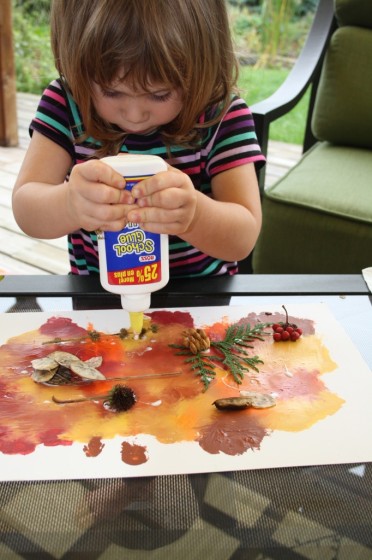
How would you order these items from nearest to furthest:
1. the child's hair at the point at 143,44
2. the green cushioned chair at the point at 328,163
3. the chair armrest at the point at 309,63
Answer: the child's hair at the point at 143,44 < the green cushioned chair at the point at 328,163 < the chair armrest at the point at 309,63

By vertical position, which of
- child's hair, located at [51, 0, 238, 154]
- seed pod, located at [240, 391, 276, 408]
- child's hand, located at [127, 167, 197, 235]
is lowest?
seed pod, located at [240, 391, 276, 408]

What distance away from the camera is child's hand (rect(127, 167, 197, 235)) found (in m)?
0.56

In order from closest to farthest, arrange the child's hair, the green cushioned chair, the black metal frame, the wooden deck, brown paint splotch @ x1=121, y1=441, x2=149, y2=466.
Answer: brown paint splotch @ x1=121, y1=441, x2=149, y2=466
the child's hair
the black metal frame
the green cushioned chair
the wooden deck

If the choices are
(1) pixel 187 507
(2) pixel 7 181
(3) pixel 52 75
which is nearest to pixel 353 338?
(1) pixel 187 507

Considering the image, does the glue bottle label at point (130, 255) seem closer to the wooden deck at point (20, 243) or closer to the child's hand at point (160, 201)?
the child's hand at point (160, 201)

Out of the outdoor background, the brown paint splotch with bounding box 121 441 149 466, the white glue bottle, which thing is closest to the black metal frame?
the white glue bottle

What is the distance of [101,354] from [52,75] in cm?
294

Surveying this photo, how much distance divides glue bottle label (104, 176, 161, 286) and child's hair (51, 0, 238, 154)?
0.57ft

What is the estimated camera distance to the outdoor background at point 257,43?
10.6 feet

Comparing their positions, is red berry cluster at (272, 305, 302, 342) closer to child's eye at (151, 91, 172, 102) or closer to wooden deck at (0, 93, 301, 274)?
child's eye at (151, 91, 172, 102)

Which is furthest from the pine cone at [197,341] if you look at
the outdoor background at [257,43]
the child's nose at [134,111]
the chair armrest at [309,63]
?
the outdoor background at [257,43]

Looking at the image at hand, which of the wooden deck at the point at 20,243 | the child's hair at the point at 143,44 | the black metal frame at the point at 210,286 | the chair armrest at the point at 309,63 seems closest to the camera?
the child's hair at the point at 143,44

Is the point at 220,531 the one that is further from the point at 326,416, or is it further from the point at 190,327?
the point at 190,327

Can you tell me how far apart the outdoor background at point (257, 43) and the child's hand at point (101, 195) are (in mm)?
2591
